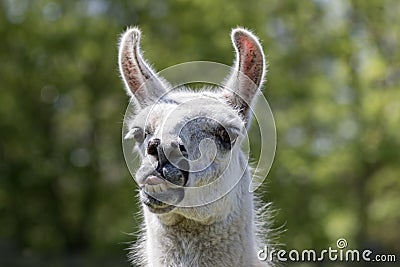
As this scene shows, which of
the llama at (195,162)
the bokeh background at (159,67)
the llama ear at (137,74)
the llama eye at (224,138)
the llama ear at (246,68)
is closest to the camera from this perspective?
the llama at (195,162)

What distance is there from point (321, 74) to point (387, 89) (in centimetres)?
181

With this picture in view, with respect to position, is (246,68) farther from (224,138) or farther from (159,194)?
(159,194)

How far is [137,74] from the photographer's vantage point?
4.80 m

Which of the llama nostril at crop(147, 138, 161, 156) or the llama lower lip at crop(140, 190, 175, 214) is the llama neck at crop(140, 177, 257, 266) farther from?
the llama nostril at crop(147, 138, 161, 156)

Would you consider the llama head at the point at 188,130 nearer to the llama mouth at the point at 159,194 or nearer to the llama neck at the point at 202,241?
the llama mouth at the point at 159,194

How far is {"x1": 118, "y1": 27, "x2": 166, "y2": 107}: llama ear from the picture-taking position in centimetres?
478

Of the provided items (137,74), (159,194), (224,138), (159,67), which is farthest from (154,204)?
(159,67)

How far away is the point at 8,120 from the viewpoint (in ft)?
69.5

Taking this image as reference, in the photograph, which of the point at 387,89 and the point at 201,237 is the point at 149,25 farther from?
the point at 201,237

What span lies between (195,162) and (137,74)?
0.78 m

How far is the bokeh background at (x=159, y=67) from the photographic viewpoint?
812 inches

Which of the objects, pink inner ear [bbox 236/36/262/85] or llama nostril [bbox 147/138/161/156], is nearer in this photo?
llama nostril [bbox 147/138/161/156]

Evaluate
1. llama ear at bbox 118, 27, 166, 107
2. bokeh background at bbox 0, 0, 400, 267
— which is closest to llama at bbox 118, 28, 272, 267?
llama ear at bbox 118, 27, 166, 107

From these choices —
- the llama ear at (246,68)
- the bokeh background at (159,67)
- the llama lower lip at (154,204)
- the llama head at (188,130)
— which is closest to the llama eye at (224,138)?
the llama head at (188,130)
